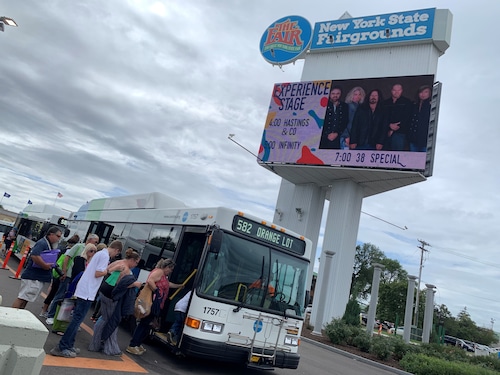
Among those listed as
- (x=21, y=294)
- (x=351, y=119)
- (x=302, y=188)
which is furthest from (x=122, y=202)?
(x=302, y=188)

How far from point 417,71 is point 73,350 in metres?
23.3

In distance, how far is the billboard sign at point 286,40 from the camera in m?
28.0

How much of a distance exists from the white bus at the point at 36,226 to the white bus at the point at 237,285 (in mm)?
10479

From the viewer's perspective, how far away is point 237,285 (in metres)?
6.60

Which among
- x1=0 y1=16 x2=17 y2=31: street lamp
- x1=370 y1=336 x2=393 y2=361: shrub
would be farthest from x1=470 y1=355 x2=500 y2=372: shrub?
x1=0 y1=16 x2=17 y2=31: street lamp

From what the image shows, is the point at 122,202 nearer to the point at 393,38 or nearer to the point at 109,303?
the point at 109,303

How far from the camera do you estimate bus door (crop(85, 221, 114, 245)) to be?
12055mm

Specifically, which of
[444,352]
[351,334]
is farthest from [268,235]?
[444,352]

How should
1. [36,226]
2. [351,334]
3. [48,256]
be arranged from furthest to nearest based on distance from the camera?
[36,226] < [351,334] < [48,256]

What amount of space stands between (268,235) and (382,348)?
10.1m

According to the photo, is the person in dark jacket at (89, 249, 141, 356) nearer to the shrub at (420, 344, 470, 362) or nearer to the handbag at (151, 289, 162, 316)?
the handbag at (151, 289, 162, 316)

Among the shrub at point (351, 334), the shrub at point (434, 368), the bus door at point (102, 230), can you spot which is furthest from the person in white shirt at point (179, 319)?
the shrub at point (351, 334)

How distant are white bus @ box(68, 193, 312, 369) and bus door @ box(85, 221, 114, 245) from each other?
421 cm

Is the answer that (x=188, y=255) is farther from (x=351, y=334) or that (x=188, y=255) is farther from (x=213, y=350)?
(x=351, y=334)
